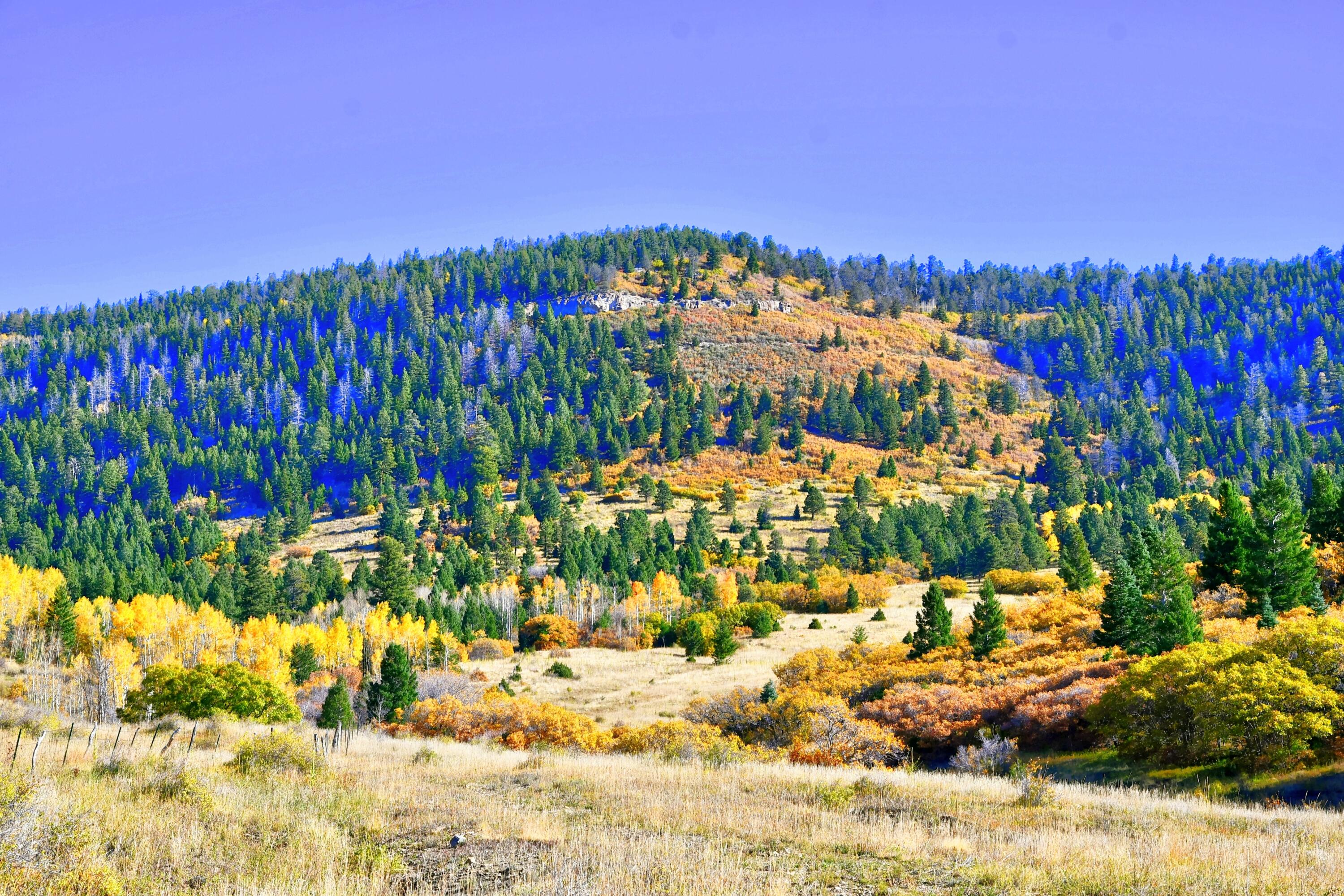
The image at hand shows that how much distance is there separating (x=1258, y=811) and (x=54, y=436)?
20780cm

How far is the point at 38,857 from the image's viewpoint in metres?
8.42

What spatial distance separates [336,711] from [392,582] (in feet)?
159

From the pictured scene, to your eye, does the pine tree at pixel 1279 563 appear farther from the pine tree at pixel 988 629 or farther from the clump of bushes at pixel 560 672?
the clump of bushes at pixel 560 672

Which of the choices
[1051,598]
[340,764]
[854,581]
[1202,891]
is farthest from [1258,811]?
[854,581]

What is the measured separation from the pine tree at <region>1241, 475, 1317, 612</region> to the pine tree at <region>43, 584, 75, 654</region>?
92346 millimetres

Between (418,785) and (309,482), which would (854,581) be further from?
(309,482)

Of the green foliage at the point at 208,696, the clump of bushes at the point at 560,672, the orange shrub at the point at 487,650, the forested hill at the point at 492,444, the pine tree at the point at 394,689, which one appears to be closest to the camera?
the green foliage at the point at 208,696

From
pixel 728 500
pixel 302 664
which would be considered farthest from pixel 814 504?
pixel 302 664

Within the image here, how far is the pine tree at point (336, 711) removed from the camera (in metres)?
43.9

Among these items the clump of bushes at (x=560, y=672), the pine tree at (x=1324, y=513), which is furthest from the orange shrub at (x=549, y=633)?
the pine tree at (x=1324, y=513)

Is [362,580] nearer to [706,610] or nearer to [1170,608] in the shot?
[706,610]

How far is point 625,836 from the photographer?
11.9 meters

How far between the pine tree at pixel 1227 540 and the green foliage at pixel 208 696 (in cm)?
5192

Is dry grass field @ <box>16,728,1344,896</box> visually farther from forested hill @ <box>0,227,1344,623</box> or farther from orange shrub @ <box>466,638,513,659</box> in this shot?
forested hill @ <box>0,227,1344,623</box>
